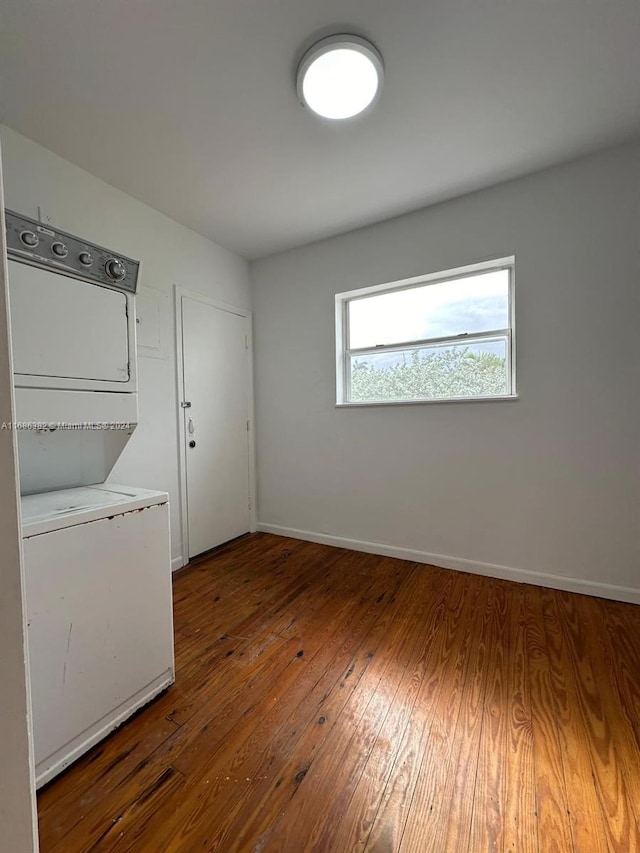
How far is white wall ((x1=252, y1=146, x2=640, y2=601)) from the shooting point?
2.06 meters

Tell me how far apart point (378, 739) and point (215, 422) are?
7.93ft

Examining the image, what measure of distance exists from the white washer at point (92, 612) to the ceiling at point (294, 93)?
183cm

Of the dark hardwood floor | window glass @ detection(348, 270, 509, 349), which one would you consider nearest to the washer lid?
the dark hardwood floor

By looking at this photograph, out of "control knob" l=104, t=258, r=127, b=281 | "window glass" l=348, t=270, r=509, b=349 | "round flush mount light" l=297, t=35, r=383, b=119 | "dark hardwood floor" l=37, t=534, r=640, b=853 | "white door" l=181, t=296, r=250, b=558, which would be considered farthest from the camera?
"white door" l=181, t=296, r=250, b=558

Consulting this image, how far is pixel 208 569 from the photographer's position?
8.67ft

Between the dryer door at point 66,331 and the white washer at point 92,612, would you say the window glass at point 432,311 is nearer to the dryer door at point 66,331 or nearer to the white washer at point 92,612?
the dryer door at point 66,331

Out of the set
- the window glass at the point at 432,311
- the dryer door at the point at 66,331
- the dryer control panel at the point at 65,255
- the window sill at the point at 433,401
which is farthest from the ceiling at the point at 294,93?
the window sill at the point at 433,401

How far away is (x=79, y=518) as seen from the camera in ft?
3.96

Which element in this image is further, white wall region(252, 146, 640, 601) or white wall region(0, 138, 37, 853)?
white wall region(252, 146, 640, 601)

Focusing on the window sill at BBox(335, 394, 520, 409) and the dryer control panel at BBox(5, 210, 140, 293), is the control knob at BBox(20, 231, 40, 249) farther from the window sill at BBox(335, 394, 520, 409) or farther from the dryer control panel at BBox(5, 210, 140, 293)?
the window sill at BBox(335, 394, 520, 409)

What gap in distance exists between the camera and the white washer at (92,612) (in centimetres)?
111

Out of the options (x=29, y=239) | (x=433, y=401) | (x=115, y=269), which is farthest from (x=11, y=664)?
(x=433, y=401)

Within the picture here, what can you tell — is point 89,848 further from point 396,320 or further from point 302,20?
point 396,320

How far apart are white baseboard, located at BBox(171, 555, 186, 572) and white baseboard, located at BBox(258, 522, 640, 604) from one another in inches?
37.0
